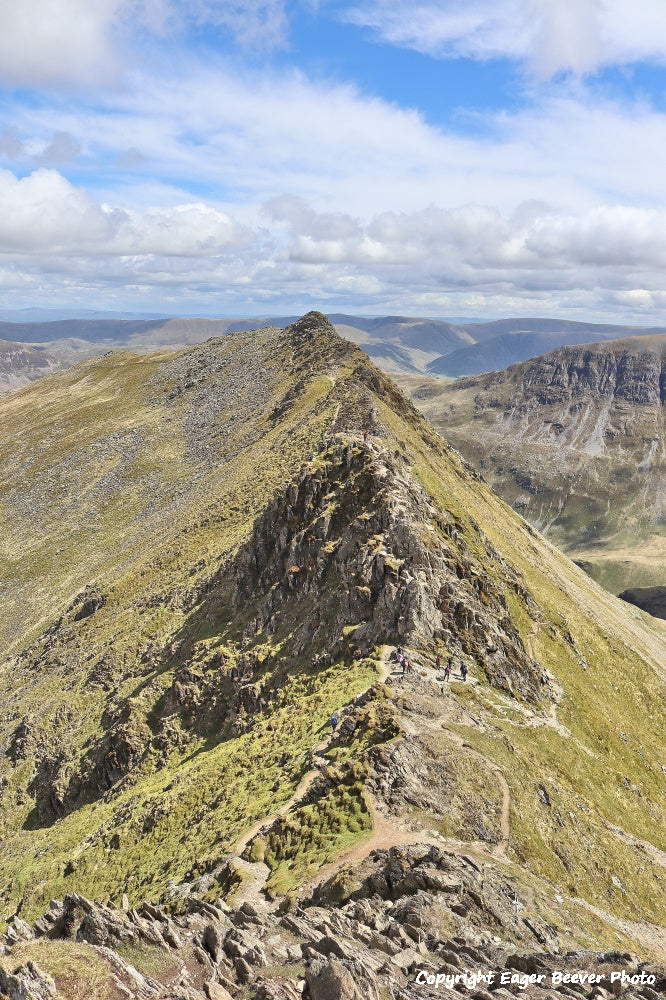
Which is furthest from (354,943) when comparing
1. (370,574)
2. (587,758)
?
(587,758)

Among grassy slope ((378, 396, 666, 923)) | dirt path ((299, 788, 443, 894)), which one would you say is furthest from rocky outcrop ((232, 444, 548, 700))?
dirt path ((299, 788, 443, 894))

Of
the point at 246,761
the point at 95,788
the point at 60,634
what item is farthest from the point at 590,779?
the point at 60,634

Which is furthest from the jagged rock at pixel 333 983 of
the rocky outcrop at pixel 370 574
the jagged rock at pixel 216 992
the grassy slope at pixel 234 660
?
the rocky outcrop at pixel 370 574

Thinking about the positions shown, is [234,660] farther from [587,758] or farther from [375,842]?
[587,758]

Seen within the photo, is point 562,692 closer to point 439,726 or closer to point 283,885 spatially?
point 439,726

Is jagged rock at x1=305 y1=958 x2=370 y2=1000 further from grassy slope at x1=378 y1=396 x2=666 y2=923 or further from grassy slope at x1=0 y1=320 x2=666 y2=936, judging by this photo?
grassy slope at x1=378 y1=396 x2=666 y2=923

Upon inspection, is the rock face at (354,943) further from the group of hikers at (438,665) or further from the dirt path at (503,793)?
the group of hikers at (438,665)
